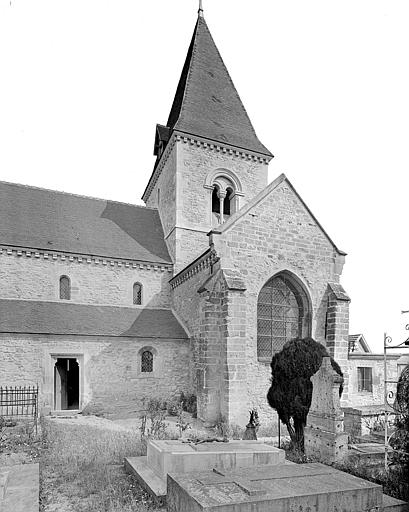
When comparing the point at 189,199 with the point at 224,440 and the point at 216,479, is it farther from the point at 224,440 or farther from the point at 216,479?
the point at 216,479

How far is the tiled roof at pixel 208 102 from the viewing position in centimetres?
2175

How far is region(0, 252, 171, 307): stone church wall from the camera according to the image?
17156mm

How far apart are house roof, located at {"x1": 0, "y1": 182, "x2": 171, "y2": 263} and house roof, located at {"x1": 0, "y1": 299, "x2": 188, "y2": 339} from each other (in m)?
2.48

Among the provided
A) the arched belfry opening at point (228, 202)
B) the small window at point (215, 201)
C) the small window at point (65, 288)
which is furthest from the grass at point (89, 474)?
the arched belfry opening at point (228, 202)

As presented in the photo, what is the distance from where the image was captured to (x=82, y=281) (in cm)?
1809

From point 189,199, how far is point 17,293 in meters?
8.98

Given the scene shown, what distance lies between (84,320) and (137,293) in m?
3.22

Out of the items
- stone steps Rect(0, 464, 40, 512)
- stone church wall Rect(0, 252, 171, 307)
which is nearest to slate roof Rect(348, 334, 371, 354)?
stone church wall Rect(0, 252, 171, 307)

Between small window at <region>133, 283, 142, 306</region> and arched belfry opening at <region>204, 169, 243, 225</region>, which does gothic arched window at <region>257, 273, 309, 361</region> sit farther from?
arched belfry opening at <region>204, 169, 243, 225</region>

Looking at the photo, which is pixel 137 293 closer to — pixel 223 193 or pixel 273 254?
pixel 223 193

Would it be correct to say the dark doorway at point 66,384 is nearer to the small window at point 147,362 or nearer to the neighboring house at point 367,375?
the small window at point 147,362

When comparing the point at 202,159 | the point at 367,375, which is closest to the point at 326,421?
the point at 367,375

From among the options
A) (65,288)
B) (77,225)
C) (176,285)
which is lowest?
(65,288)

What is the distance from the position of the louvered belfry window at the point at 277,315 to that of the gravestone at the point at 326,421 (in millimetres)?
5111
